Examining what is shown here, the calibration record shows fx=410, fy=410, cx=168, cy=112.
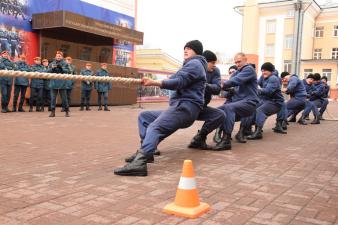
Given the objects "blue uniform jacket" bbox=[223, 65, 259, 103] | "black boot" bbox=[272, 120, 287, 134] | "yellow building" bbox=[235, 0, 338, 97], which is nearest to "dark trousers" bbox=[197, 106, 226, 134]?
"blue uniform jacket" bbox=[223, 65, 259, 103]

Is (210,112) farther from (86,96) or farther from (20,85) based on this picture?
(86,96)

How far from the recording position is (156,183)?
14.6 ft

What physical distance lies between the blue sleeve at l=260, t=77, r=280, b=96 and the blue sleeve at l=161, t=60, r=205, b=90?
419cm

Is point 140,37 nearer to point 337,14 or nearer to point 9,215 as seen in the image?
point 9,215

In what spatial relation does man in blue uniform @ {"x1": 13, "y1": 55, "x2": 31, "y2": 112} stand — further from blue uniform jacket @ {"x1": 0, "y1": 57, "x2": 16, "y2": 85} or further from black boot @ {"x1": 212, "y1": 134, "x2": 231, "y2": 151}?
black boot @ {"x1": 212, "y1": 134, "x2": 231, "y2": 151}

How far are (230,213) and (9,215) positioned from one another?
1.81 meters

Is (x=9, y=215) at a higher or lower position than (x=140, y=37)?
lower

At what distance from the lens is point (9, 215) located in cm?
329

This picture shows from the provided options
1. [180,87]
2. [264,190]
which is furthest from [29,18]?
[264,190]

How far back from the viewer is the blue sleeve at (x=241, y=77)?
7.49 m

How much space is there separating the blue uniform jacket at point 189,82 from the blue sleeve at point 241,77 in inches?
68.6

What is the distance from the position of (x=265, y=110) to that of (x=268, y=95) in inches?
14.9

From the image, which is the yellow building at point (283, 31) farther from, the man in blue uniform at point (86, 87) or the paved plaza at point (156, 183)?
the paved plaza at point (156, 183)

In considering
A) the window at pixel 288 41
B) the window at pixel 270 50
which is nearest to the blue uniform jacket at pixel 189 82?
the window at pixel 288 41
